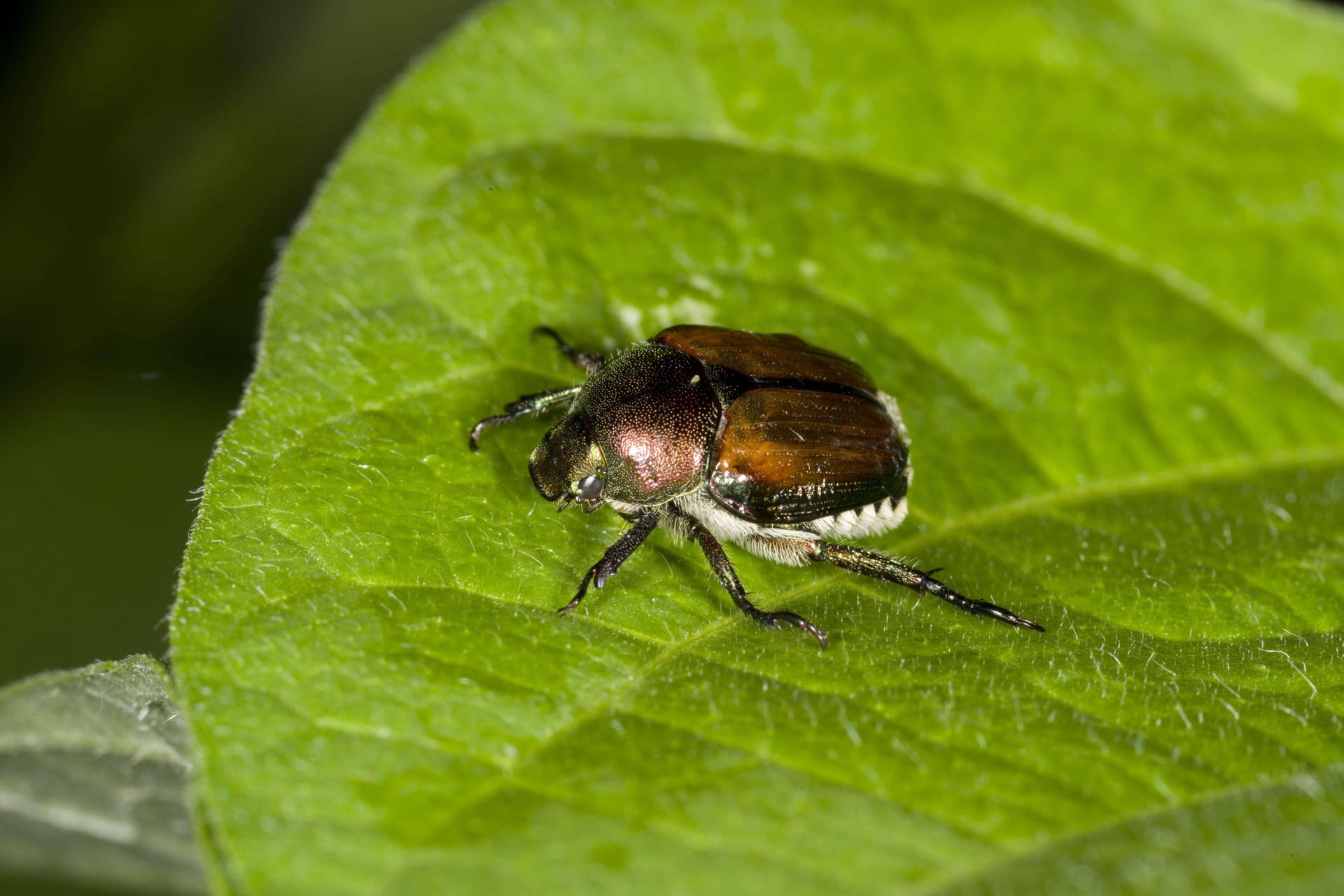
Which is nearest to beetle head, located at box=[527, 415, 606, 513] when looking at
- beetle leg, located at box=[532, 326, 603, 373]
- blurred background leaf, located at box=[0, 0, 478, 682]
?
beetle leg, located at box=[532, 326, 603, 373]

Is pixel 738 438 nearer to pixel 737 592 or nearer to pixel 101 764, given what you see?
pixel 737 592

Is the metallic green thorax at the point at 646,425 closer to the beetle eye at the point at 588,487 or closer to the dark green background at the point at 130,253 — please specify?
the beetle eye at the point at 588,487

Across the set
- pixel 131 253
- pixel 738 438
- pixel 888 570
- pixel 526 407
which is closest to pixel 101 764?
pixel 526 407

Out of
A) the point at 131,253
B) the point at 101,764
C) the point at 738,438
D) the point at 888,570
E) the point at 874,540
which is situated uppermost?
the point at 101,764

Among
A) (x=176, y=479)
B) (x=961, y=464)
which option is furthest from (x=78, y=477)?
(x=961, y=464)

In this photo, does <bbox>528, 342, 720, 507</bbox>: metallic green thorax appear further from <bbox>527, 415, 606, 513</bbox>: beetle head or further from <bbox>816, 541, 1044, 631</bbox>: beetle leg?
<bbox>816, 541, 1044, 631</bbox>: beetle leg

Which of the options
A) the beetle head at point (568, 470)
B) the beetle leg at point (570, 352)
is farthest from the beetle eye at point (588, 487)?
the beetle leg at point (570, 352)
